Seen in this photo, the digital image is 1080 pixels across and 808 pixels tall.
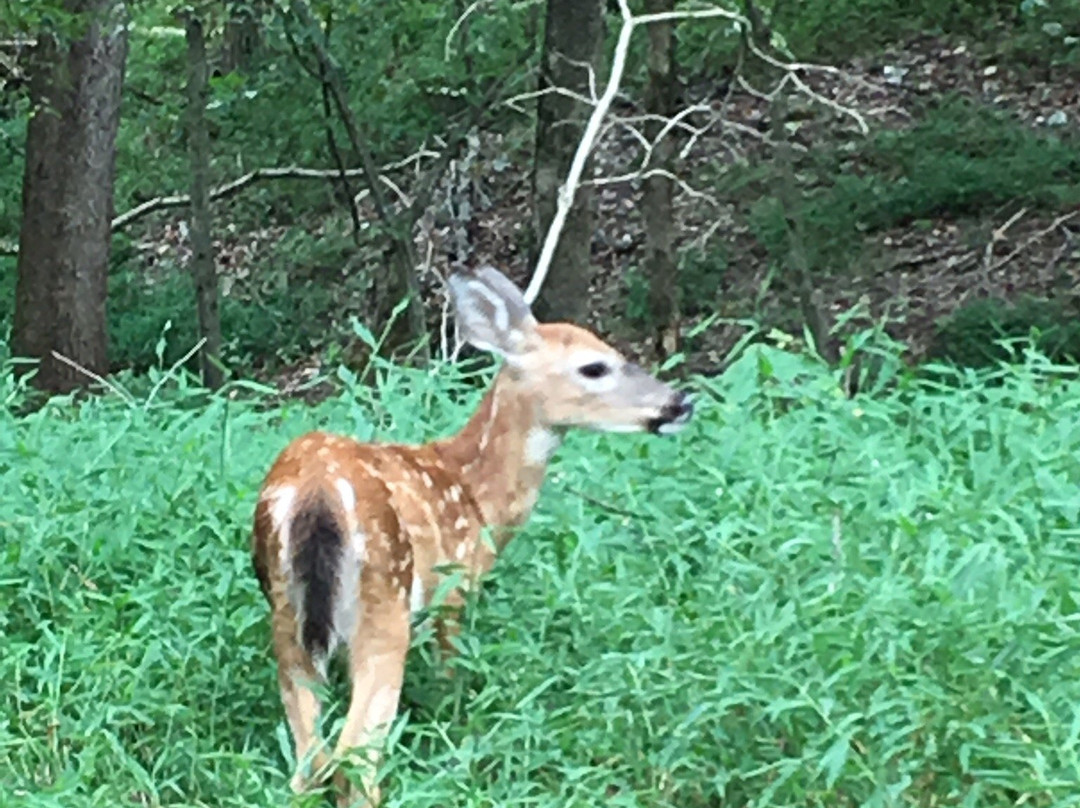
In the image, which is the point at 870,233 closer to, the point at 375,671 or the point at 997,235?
the point at 997,235

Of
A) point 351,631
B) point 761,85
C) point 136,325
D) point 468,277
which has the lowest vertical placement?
point 136,325

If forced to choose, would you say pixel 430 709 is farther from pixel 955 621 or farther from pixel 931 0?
pixel 931 0

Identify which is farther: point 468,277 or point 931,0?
point 931,0

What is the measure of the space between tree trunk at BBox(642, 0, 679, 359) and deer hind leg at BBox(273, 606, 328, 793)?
5910 mm

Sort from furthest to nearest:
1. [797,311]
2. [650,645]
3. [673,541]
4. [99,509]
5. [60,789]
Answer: [797,311], [99,509], [673,541], [650,645], [60,789]

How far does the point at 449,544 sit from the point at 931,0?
12565 mm

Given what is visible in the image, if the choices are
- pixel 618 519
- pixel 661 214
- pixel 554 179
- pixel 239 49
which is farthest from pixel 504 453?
pixel 239 49

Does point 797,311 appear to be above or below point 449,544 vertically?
below

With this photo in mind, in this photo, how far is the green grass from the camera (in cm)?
423

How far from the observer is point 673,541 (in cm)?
530

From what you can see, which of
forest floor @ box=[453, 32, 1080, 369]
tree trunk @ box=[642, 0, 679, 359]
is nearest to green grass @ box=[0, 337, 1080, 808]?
tree trunk @ box=[642, 0, 679, 359]

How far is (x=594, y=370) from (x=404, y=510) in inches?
32.7

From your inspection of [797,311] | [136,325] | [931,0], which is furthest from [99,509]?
[931,0]

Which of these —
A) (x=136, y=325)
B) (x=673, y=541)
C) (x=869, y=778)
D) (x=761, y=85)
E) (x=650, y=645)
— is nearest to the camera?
(x=869, y=778)
